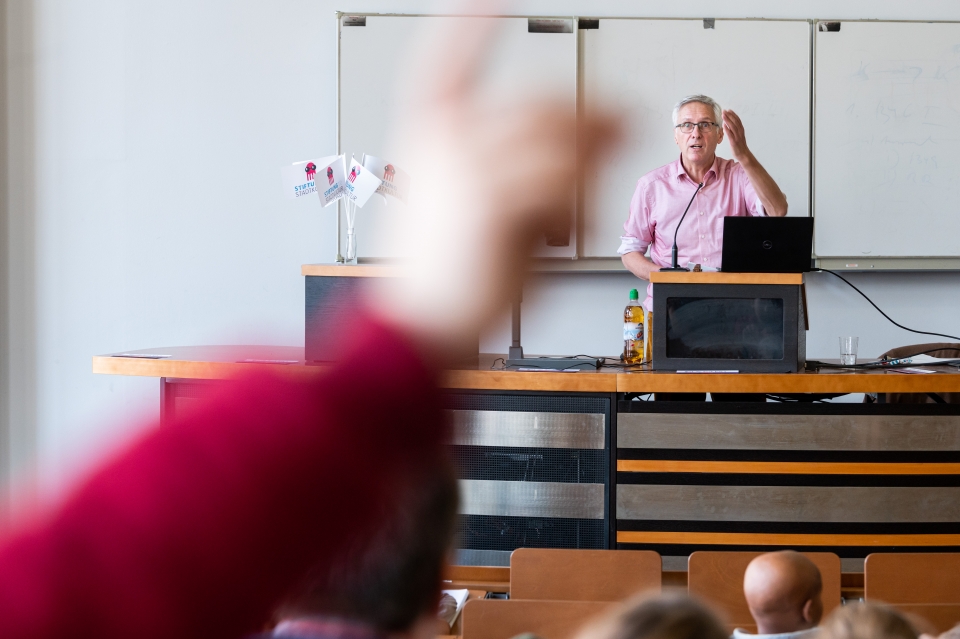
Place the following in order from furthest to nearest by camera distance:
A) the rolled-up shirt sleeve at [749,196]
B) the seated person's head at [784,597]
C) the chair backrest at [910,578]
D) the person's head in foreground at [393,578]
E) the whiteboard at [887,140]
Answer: the whiteboard at [887,140] → the rolled-up shirt sleeve at [749,196] → the chair backrest at [910,578] → the seated person's head at [784,597] → the person's head in foreground at [393,578]

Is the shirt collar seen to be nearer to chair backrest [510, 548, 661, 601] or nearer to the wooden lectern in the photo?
the wooden lectern

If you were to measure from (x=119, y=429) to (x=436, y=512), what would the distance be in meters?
0.07

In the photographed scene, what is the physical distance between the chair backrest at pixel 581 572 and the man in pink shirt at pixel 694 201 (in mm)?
1583

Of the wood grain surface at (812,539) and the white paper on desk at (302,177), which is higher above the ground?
the white paper on desk at (302,177)

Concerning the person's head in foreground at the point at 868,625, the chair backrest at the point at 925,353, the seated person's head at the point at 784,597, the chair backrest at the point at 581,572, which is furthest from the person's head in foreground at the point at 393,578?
the chair backrest at the point at 925,353

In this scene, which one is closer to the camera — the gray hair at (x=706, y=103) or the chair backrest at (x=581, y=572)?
the chair backrest at (x=581, y=572)

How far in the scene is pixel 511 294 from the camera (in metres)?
0.21

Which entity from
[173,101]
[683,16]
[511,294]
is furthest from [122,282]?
[511,294]

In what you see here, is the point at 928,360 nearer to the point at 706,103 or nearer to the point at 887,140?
the point at 706,103

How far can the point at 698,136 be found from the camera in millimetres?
3271

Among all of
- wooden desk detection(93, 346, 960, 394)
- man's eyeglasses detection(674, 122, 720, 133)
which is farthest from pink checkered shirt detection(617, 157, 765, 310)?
wooden desk detection(93, 346, 960, 394)

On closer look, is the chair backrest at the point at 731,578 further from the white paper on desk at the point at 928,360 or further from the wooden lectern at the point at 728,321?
the white paper on desk at the point at 928,360

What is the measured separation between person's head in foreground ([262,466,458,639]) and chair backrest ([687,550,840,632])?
173cm

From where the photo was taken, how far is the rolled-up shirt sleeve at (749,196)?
3.29 meters
